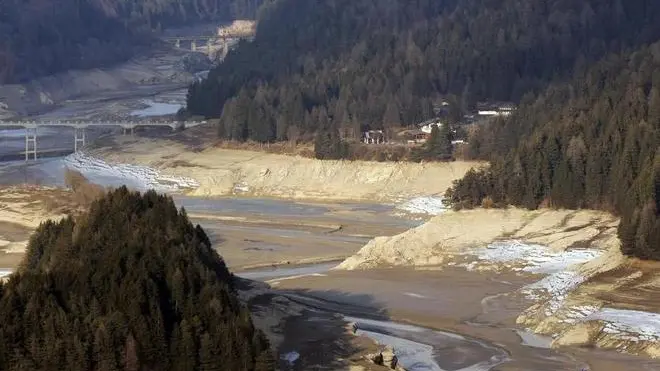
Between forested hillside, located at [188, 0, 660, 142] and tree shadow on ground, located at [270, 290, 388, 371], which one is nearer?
tree shadow on ground, located at [270, 290, 388, 371]

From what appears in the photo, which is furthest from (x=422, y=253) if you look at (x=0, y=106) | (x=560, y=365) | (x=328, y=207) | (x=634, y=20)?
(x=0, y=106)

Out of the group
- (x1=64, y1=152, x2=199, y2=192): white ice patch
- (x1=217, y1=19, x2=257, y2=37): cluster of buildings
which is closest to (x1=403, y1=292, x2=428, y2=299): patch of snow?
(x1=64, y1=152, x2=199, y2=192): white ice patch

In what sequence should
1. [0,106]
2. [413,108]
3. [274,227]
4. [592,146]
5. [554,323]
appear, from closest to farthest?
[554,323]
[592,146]
[274,227]
[413,108]
[0,106]

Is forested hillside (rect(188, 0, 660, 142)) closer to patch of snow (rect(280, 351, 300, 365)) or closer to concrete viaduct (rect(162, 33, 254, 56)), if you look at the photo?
patch of snow (rect(280, 351, 300, 365))

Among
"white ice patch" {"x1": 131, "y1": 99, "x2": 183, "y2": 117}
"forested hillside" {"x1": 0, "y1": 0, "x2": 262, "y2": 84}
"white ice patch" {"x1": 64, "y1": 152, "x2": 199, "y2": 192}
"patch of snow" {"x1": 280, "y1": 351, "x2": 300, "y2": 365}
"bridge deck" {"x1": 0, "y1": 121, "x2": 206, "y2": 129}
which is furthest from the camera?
"forested hillside" {"x1": 0, "y1": 0, "x2": 262, "y2": 84}

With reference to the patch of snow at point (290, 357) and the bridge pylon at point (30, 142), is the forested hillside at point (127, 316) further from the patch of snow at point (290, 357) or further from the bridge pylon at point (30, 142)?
the bridge pylon at point (30, 142)

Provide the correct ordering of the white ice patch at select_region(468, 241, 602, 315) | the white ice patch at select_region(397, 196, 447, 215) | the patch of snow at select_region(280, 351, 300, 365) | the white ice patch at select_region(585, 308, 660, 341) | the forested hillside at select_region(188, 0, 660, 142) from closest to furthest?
the patch of snow at select_region(280, 351, 300, 365)
the white ice patch at select_region(585, 308, 660, 341)
the white ice patch at select_region(468, 241, 602, 315)
the white ice patch at select_region(397, 196, 447, 215)
the forested hillside at select_region(188, 0, 660, 142)

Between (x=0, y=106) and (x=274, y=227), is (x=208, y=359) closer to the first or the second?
(x=274, y=227)

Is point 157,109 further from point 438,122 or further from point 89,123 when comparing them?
point 438,122
